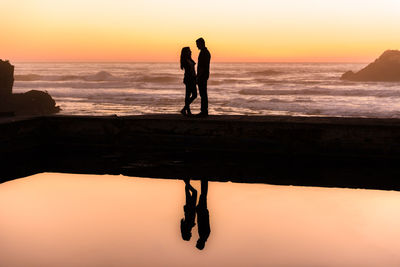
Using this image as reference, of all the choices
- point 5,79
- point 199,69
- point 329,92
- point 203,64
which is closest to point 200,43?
point 203,64

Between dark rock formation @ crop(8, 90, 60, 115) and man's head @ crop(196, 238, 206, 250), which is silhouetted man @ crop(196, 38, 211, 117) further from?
dark rock formation @ crop(8, 90, 60, 115)

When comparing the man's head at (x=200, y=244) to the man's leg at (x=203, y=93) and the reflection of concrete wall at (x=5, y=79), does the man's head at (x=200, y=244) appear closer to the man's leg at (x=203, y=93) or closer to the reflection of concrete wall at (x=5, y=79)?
the man's leg at (x=203, y=93)

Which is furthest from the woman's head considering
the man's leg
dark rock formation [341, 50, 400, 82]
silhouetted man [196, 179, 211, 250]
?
dark rock formation [341, 50, 400, 82]

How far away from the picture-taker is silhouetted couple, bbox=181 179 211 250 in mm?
5539

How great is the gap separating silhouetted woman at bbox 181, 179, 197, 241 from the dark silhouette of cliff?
74.7 feet

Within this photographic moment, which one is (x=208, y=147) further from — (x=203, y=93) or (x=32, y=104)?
(x=32, y=104)

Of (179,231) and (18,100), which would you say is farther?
(18,100)

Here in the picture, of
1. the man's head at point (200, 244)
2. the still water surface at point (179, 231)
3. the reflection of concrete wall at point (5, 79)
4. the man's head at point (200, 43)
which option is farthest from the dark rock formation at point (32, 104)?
the man's head at point (200, 244)

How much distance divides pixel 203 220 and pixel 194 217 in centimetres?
18

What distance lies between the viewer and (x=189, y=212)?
6512 mm

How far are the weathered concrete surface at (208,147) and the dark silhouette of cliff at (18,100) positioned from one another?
719 inches

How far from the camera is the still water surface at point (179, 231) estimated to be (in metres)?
4.78

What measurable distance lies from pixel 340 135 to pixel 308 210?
421 centimetres

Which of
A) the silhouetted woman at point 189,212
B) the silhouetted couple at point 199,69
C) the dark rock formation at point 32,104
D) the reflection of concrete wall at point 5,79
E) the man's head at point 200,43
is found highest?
the man's head at point 200,43
